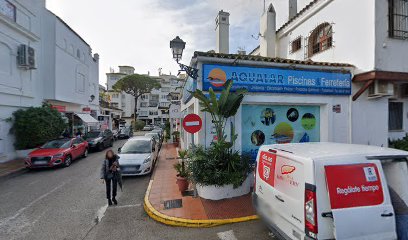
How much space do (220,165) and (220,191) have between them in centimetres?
71

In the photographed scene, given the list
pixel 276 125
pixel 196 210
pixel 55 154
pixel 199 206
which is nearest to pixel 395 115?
pixel 276 125

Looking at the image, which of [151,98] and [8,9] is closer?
[8,9]

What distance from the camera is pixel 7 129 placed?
1223cm

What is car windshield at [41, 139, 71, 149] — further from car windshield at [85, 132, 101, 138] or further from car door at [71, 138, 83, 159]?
car windshield at [85, 132, 101, 138]

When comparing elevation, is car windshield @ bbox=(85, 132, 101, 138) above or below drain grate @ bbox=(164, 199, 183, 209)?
above

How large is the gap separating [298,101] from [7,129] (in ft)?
50.8

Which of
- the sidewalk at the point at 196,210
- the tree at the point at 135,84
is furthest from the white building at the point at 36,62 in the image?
the tree at the point at 135,84

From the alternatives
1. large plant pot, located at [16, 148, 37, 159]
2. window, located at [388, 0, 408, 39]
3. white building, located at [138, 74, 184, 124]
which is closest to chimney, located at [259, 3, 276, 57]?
window, located at [388, 0, 408, 39]

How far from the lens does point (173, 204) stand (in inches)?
226

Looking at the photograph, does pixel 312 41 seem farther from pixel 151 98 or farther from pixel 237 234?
pixel 151 98

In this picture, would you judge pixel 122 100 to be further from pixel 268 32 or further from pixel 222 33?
pixel 222 33

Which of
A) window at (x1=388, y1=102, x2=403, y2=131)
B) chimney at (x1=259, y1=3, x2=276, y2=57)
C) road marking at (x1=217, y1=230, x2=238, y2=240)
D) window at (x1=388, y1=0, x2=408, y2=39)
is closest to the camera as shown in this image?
road marking at (x1=217, y1=230, x2=238, y2=240)

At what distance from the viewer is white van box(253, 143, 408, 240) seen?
276 centimetres

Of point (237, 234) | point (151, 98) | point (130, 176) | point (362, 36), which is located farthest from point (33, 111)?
point (151, 98)
